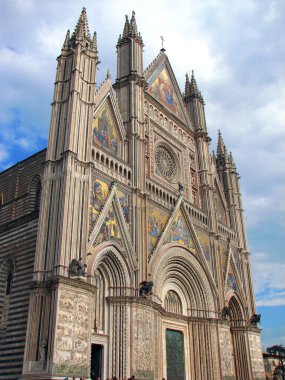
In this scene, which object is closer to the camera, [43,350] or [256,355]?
[43,350]

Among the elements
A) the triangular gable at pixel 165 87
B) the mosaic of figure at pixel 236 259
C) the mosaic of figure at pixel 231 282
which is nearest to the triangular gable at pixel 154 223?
the mosaic of figure at pixel 231 282

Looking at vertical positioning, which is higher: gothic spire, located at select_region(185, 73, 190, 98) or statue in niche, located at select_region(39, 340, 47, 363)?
gothic spire, located at select_region(185, 73, 190, 98)

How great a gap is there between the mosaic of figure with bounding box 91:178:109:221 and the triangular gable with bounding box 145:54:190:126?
10.7 m

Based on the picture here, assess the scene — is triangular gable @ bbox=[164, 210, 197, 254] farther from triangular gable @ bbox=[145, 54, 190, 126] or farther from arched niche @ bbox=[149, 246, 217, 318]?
triangular gable @ bbox=[145, 54, 190, 126]

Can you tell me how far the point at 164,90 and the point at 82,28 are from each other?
9.29m

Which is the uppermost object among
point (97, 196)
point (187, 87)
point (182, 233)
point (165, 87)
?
point (187, 87)

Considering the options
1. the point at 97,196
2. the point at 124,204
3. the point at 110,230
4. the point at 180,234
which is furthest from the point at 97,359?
the point at 180,234

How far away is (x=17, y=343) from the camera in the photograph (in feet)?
55.8

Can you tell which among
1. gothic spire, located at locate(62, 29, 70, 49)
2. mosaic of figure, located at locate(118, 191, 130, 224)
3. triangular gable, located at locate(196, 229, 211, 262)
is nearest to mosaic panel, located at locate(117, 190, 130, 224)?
mosaic of figure, located at locate(118, 191, 130, 224)

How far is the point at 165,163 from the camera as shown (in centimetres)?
2856

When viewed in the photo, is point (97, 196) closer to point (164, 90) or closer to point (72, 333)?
point (72, 333)

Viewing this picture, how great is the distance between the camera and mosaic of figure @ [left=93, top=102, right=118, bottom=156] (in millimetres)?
22281

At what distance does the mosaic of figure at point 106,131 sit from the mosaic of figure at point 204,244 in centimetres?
864

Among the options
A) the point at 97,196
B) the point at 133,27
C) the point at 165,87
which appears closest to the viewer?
the point at 97,196
